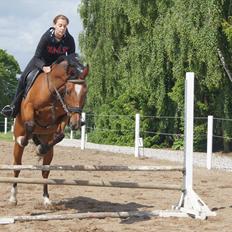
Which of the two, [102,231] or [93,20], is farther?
[93,20]

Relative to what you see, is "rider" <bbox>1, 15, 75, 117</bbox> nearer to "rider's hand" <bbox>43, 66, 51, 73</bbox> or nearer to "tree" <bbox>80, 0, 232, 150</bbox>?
"rider's hand" <bbox>43, 66, 51, 73</bbox>

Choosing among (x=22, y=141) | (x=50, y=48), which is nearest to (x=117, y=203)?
(x=22, y=141)

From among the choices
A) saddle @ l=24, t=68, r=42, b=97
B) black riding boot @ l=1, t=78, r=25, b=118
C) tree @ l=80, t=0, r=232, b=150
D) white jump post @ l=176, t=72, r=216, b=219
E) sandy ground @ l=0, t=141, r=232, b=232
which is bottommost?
sandy ground @ l=0, t=141, r=232, b=232

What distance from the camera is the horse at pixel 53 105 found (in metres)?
5.73

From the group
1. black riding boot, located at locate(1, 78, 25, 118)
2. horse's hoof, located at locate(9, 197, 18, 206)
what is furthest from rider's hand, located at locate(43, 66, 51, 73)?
horse's hoof, located at locate(9, 197, 18, 206)

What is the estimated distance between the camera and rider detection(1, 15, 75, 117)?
6453 mm

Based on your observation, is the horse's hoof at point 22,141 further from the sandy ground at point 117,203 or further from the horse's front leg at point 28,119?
the sandy ground at point 117,203

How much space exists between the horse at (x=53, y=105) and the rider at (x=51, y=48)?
0.54ft

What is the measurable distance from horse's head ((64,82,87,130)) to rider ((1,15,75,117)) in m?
0.78

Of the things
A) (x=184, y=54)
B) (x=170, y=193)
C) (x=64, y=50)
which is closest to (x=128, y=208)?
(x=170, y=193)

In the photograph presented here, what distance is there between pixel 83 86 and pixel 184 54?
12.9 meters

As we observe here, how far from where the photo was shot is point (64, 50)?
6.69m

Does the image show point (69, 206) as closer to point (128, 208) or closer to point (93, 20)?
point (128, 208)

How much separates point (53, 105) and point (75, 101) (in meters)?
0.70
